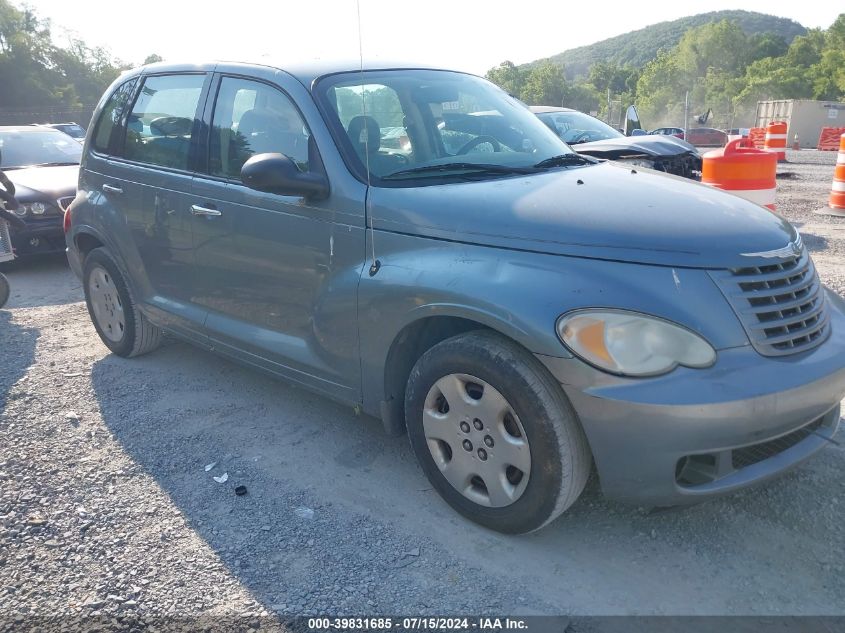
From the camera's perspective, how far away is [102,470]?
3645 millimetres

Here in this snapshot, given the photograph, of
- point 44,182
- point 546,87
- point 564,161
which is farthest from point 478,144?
point 546,87

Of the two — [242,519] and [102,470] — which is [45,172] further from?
[242,519]

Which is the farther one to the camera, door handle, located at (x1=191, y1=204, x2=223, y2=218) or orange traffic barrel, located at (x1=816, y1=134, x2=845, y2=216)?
orange traffic barrel, located at (x1=816, y1=134, x2=845, y2=216)

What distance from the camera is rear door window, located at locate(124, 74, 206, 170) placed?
4.16 metres

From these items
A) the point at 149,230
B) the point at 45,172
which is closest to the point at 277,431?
the point at 149,230

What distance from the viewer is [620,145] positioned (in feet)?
29.5

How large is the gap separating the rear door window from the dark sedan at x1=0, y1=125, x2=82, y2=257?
3.02 m

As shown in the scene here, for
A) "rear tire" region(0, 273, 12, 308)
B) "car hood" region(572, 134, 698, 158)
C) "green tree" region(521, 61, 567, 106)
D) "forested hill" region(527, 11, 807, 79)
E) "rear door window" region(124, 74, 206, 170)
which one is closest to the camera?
"rear door window" region(124, 74, 206, 170)

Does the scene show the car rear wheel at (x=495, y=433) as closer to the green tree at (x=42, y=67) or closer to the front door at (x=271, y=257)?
the front door at (x=271, y=257)

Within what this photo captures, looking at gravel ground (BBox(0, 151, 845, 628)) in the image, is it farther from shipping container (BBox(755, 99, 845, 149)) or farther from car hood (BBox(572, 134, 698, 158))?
shipping container (BBox(755, 99, 845, 149))

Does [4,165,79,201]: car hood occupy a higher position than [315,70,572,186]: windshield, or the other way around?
[315,70,572,186]: windshield

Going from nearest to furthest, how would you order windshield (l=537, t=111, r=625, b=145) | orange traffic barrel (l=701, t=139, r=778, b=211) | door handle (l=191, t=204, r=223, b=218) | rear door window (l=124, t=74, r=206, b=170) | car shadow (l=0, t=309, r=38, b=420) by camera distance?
door handle (l=191, t=204, r=223, b=218), rear door window (l=124, t=74, r=206, b=170), car shadow (l=0, t=309, r=38, b=420), orange traffic barrel (l=701, t=139, r=778, b=211), windshield (l=537, t=111, r=625, b=145)

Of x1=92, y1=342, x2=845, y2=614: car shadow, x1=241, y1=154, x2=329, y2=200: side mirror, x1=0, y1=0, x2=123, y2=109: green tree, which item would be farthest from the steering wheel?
x1=0, y1=0, x2=123, y2=109: green tree

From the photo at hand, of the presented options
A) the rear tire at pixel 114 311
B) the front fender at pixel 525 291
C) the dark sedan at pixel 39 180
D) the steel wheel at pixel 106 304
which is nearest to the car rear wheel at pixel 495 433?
the front fender at pixel 525 291
